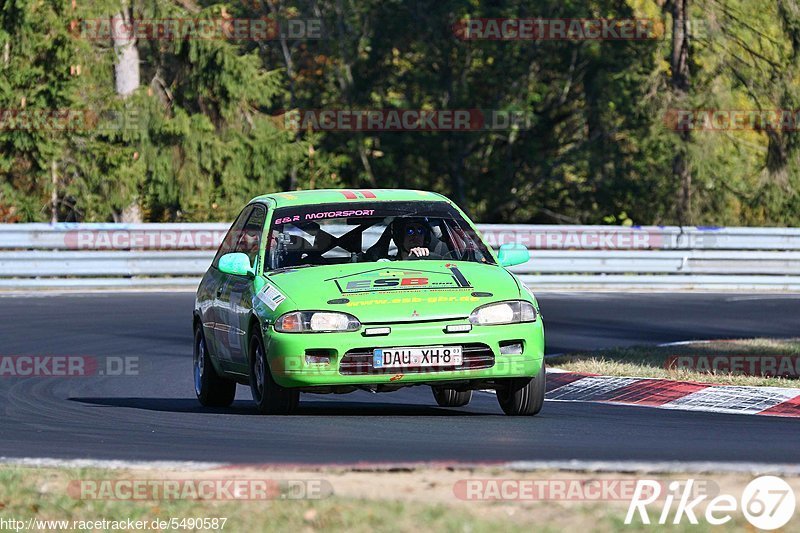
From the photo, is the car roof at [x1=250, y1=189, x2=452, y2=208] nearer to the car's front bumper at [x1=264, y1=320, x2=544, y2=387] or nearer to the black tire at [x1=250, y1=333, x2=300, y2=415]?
the black tire at [x1=250, y1=333, x2=300, y2=415]

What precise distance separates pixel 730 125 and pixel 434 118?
7105 mm

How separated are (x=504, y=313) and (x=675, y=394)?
2.53 meters

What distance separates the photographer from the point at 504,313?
9492 mm

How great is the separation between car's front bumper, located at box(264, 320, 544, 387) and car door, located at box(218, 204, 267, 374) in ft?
2.80

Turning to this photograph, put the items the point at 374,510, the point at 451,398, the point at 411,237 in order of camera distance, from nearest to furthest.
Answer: the point at 374,510 → the point at 411,237 → the point at 451,398

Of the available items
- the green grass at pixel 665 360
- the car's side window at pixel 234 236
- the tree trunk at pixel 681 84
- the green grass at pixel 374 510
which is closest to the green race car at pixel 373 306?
the car's side window at pixel 234 236

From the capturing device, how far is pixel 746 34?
111ft

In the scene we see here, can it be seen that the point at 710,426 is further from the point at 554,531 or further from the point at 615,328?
the point at 615,328

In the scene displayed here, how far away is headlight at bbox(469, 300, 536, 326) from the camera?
939cm

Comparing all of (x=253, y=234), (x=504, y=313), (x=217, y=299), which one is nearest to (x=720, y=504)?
(x=504, y=313)

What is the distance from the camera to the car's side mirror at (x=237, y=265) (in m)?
10.3

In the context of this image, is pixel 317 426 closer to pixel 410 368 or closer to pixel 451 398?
pixel 410 368

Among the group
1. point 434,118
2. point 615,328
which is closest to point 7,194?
point 434,118

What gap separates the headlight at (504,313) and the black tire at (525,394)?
14.9 inches
